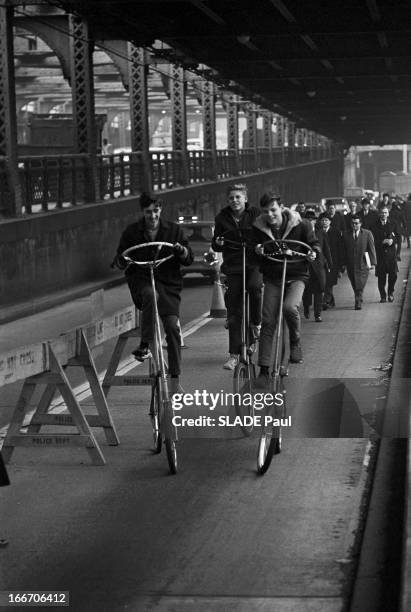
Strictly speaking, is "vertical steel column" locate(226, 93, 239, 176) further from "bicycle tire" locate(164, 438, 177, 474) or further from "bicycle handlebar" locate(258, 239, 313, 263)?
"bicycle tire" locate(164, 438, 177, 474)

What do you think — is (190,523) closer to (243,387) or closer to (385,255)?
(243,387)

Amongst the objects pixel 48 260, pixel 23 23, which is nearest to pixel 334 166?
pixel 23 23

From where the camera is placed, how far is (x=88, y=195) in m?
35.6

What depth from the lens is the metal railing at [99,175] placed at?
99.1ft

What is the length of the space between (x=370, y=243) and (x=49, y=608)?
63.2 ft

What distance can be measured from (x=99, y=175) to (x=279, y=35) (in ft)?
31.2

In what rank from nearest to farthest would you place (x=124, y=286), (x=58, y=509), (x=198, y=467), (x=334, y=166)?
1. (x=58, y=509)
2. (x=198, y=467)
3. (x=124, y=286)
4. (x=334, y=166)

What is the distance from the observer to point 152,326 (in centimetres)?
1074

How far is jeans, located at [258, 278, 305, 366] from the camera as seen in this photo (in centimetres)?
1092

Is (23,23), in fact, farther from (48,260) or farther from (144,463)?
(144,463)

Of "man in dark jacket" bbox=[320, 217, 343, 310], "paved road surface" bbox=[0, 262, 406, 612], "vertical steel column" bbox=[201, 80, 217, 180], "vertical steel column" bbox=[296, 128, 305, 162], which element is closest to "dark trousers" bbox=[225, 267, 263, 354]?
"paved road surface" bbox=[0, 262, 406, 612]

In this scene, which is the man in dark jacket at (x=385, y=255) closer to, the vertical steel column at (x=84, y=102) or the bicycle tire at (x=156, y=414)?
the vertical steel column at (x=84, y=102)

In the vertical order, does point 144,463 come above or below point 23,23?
below

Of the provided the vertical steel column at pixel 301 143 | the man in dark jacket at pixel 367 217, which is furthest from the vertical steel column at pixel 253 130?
the man in dark jacket at pixel 367 217
